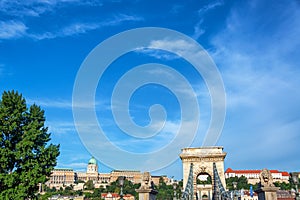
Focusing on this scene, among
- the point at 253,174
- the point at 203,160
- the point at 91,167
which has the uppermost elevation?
the point at 91,167

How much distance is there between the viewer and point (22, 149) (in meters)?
22.0

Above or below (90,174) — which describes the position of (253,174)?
below

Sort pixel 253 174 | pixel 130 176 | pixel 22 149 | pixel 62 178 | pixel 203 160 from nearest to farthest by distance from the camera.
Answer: pixel 22 149, pixel 203 160, pixel 253 174, pixel 62 178, pixel 130 176

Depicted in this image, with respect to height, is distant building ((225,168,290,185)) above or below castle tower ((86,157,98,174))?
below

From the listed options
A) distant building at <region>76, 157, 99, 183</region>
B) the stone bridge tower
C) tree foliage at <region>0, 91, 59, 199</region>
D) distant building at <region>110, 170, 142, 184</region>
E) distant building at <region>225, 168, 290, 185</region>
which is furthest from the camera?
distant building at <region>76, 157, 99, 183</region>

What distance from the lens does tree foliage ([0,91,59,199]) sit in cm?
2114

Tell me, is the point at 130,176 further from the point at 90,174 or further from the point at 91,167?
the point at 91,167

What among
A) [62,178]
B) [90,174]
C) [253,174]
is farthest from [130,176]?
[253,174]

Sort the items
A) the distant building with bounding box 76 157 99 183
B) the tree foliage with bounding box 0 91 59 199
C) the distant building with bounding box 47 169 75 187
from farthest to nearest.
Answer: the distant building with bounding box 76 157 99 183
the distant building with bounding box 47 169 75 187
the tree foliage with bounding box 0 91 59 199

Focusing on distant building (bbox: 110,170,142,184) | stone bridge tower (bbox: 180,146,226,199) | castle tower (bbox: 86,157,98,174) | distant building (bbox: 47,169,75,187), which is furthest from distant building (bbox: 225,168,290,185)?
stone bridge tower (bbox: 180,146,226,199)

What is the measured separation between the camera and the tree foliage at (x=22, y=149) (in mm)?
21141

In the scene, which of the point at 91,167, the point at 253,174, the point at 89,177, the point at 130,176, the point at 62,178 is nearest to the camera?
the point at 253,174

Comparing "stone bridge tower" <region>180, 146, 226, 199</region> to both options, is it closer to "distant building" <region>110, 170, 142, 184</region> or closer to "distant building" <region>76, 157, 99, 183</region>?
"distant building" <region>110, 170, 142, 184</region>

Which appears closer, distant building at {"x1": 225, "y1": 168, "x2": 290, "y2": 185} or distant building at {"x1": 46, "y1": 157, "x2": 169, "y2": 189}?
distant building at {"x1": 225, "y1": 168, "x2": 290, "y2": 185}
